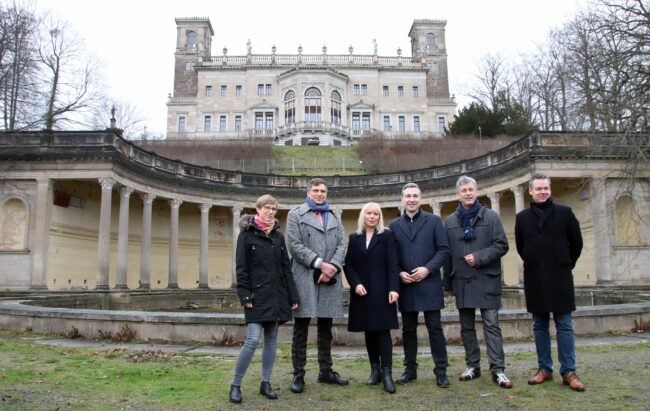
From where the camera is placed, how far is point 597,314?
36.4ft

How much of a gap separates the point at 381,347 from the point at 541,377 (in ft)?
6.66

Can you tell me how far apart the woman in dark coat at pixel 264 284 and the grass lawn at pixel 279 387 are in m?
0.56

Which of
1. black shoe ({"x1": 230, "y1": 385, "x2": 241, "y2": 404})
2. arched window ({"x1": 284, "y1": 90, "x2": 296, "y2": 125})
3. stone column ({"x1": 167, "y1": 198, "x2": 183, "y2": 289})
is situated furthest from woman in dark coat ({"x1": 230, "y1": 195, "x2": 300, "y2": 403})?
arched window ({"x1": 284, "y1": 90, "x2": 296, "y2": 125})

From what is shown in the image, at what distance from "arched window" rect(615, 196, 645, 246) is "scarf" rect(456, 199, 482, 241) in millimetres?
23838

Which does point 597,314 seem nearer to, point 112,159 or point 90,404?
point 90,404

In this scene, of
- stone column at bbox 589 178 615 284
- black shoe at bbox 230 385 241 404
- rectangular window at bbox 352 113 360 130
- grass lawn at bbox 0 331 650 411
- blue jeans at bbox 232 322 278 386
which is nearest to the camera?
grass lawn at bbox 0 331 650 411

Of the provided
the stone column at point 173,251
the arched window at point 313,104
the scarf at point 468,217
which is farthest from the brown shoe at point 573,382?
the arched window at point 313,104

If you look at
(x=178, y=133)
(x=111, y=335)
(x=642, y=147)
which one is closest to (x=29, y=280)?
(x=111, y=335)

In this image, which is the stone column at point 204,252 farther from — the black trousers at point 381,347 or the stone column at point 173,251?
the black trousers at point 381,347

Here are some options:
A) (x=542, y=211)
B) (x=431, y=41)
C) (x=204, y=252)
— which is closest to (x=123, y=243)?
(x=204, y=252)

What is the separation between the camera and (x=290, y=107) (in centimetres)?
7781

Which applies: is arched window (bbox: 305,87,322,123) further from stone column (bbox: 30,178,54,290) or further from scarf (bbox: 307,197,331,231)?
scarf (bbox: 307,197,331,231)

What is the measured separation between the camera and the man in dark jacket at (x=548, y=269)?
21.7 feet

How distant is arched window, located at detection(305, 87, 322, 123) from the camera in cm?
7569
